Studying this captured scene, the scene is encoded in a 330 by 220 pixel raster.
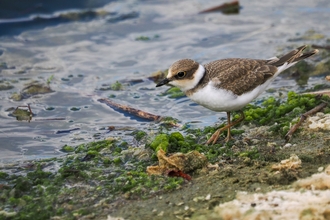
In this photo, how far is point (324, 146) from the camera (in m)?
5.50

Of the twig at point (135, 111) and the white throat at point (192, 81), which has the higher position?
the white throat at point (192, 81)

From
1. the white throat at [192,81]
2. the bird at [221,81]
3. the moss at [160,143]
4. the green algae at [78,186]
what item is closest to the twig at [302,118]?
the bird at [221,81]

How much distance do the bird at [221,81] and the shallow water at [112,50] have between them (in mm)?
1223

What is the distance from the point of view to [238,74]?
20.8ft

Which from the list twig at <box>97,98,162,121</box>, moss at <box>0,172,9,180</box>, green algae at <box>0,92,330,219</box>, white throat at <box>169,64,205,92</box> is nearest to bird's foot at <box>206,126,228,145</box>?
green algae at <box>0,92,330,219</box>

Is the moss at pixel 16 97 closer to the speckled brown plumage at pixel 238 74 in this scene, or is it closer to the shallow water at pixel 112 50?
the shallow water at pixel 112 50

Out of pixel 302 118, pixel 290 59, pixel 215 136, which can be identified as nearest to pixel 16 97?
pixel 215 136

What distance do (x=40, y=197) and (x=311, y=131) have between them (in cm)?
303

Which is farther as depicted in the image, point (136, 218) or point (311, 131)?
point (311, 131)

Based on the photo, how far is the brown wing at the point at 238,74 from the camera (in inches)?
243

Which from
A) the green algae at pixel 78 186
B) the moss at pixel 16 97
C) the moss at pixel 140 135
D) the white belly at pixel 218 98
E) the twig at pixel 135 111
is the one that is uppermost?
the white belly at pixel 218 98

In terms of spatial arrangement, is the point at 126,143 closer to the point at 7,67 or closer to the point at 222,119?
the point at 222,119

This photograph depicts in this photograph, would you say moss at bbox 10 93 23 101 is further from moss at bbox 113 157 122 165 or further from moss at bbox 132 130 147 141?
moss at bbox 113 157 122 165

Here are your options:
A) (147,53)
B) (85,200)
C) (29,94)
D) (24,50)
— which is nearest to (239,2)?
(147,53)
